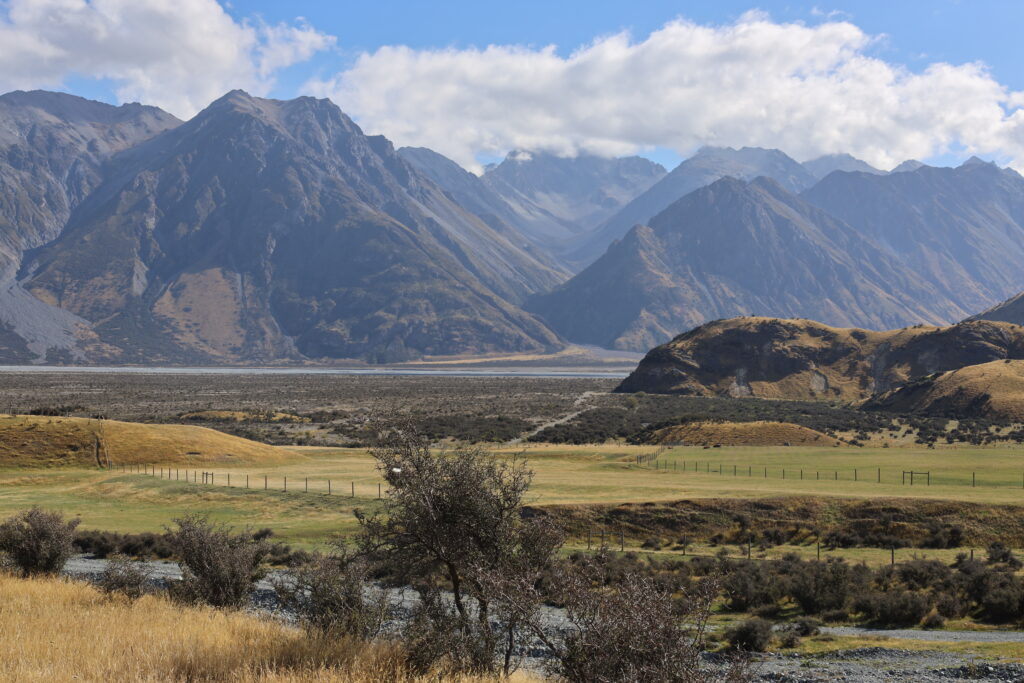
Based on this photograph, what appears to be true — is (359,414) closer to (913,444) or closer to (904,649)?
(913,444)

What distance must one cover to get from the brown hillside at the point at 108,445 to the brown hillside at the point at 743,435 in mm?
36798

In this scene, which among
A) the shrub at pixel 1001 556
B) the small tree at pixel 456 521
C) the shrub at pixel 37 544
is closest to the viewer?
the small tree at pixel 456 521

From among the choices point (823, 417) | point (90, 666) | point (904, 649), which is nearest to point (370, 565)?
point (90, 666)

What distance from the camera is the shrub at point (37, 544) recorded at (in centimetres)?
2283

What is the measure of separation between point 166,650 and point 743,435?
226 ft

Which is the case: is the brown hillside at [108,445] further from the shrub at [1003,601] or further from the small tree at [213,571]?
the shrub at [1003,601]

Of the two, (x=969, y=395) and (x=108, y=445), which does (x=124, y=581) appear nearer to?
(x=108, y=445)

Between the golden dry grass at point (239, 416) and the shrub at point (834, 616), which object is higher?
the golden dry grass at point (239, 416)

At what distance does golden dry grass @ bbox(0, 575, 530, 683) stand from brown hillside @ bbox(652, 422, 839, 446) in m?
63.7

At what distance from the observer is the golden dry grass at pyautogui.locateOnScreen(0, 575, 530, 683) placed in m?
11.1

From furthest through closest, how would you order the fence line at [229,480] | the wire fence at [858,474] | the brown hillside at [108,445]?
1. the brown hillside at [108,445]
2. the wire fence at [858,474]
3. the fence line at [229,480]

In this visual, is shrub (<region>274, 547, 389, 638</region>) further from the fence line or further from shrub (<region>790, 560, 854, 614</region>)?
the fence line

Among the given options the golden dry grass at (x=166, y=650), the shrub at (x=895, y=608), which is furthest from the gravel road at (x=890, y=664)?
the golden dry grass at (x=166, y=650)

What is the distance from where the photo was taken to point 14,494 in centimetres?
4638
